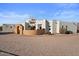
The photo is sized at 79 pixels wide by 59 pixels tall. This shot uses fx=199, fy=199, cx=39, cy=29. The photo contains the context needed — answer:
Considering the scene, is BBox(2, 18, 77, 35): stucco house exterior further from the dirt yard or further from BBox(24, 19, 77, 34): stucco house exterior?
the dirt yard

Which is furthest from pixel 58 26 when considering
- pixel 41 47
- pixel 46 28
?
pixel 41 47

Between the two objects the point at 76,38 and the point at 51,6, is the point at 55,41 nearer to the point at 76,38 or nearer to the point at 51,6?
the point at 76,38

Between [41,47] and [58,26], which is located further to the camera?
[58,26]

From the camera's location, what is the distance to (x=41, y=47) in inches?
185

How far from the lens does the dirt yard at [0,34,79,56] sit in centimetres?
449

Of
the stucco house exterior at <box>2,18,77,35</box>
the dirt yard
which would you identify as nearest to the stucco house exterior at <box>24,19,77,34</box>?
the stucco house exterior at <box>2,18,77,35</box>

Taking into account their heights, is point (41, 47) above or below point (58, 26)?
below

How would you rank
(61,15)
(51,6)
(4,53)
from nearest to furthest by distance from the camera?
(4,53) < (51,6) < (61,15)

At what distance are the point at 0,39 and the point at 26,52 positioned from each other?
0.91 m

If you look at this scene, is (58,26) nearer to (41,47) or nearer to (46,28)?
(46,28)

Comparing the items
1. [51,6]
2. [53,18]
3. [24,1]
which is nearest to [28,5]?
[24,1]

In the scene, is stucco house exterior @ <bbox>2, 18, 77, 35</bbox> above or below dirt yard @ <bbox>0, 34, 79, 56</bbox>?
above

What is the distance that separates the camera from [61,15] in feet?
17.1

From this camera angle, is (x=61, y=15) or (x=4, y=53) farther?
(x=61, y=15)
